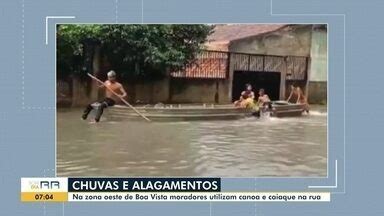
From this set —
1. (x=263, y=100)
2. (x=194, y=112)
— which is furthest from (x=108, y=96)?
(x=263, y=100)

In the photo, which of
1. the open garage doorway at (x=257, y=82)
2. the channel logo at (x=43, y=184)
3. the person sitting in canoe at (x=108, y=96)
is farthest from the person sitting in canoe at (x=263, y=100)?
the channel logo at (x=43, y=184)

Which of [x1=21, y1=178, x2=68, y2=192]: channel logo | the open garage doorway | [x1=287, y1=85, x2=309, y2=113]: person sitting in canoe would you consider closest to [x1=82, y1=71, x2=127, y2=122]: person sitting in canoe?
[x1=21, y1=178, x2=68, y2=192]: channel logo

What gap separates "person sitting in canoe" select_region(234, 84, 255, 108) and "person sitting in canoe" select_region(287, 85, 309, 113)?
0.27 metres

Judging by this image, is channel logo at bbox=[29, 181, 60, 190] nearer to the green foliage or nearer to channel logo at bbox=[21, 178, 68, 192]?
channel logo at bbox=[21, 178, 68, 192]

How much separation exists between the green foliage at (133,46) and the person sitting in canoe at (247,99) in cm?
46

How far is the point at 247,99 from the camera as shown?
6020 mm

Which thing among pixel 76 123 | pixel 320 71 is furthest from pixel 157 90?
pixel 320 71

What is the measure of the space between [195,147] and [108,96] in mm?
720

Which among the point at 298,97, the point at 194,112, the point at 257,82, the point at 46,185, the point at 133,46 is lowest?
the point at 46,185

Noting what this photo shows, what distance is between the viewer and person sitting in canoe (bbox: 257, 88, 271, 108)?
238 inches

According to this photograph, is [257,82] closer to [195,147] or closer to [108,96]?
[195,147]

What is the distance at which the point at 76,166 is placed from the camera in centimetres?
582

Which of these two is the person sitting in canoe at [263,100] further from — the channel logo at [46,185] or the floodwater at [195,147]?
the channel logo at [46,185]

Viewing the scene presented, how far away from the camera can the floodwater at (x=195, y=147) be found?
5.81 m
